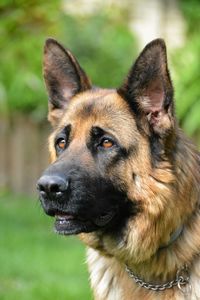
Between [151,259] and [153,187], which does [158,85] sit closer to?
[153,187]

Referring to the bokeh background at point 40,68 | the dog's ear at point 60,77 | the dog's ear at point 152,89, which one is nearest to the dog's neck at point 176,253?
the dog's ear at point 152,89

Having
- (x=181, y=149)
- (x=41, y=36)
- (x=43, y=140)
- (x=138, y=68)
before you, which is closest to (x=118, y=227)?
(x=181, y=149)

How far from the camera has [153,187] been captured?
5109 millimetres

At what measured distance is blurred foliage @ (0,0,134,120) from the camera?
50.5 feet

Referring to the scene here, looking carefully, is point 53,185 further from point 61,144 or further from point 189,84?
point 189,84

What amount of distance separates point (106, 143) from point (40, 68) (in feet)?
35.8

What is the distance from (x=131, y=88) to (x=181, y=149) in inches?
19.8

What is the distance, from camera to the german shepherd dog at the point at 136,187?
509cm

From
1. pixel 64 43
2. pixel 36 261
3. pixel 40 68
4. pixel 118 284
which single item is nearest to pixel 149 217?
pixel 118 284

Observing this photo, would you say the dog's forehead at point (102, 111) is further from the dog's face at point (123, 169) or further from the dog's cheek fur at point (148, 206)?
the dog's cheek fur at point (148, 206)

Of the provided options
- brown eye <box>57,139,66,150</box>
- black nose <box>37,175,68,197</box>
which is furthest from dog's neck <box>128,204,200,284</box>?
brown eye <box>57,139,66,150</box>

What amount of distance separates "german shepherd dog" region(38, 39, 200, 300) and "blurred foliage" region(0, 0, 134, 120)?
9.75 m

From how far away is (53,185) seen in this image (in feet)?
16.3

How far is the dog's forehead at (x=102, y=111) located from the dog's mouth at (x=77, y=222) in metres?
0.59
